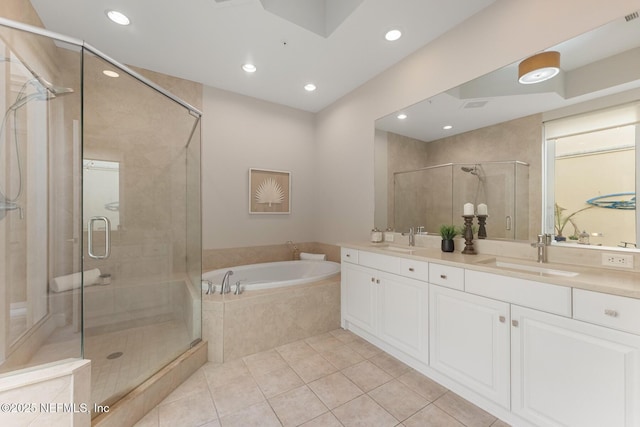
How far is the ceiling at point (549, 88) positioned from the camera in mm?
1329

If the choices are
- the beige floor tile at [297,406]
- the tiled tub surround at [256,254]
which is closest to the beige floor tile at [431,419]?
the beige floor tile at [297,406]

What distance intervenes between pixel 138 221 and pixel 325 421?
7.71ft

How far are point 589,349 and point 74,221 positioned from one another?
135 inches

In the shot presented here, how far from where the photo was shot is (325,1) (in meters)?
2.11

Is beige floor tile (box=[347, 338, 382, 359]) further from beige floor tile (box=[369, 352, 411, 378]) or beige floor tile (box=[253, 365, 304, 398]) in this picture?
beige floor tile (box=[253, 365, 304, 398])

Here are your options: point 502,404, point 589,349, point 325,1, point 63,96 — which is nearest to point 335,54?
point 325,1

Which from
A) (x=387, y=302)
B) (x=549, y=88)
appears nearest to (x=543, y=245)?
(x=549, y=88)

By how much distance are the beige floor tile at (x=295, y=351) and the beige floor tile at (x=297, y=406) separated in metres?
0.39

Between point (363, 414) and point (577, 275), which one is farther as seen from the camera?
point (363, 414)

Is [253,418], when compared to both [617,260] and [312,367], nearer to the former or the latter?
[312,367]

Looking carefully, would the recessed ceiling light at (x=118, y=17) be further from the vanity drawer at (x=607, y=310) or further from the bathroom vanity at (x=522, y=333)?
the vanity drawer at (x=607, y=310)

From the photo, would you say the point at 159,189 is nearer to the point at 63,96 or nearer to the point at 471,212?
the point at 63,96

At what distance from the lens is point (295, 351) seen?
2199 millimetres

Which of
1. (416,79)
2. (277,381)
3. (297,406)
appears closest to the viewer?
(297,406)
